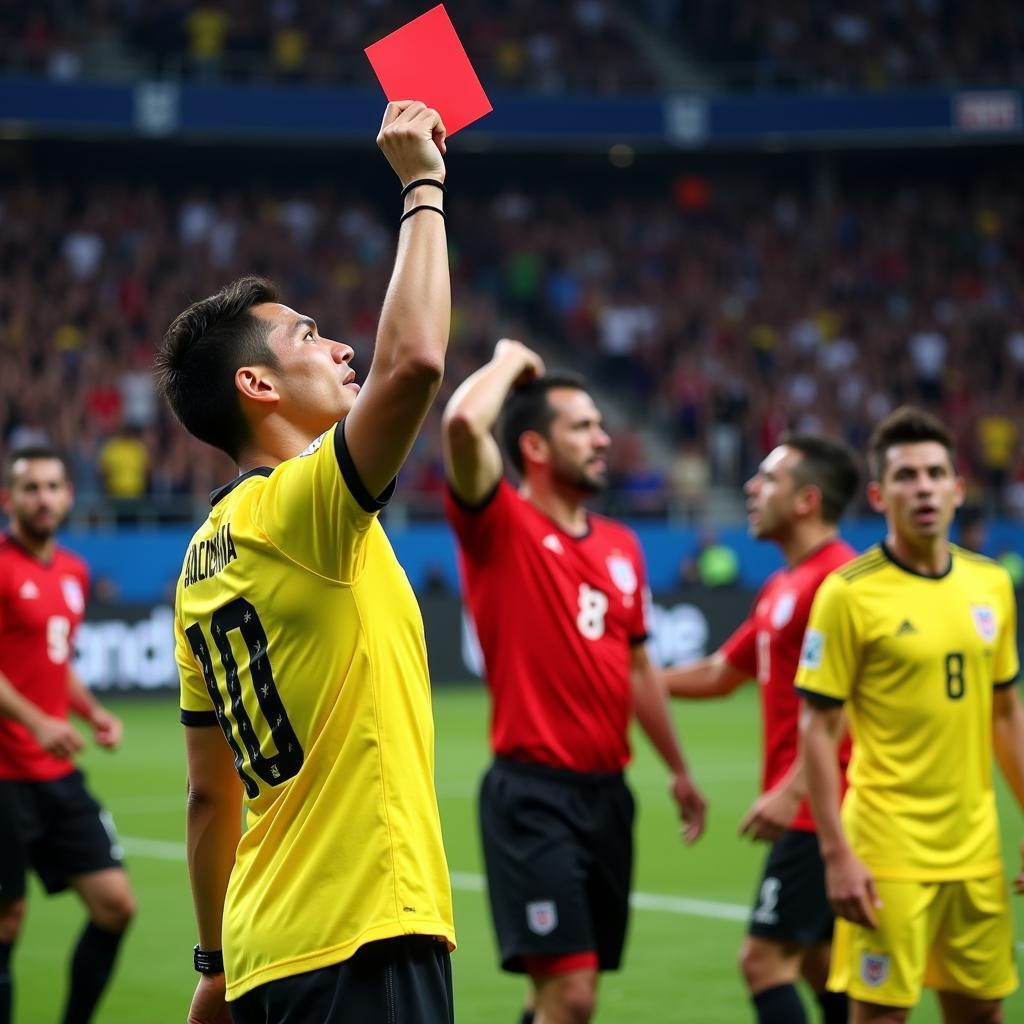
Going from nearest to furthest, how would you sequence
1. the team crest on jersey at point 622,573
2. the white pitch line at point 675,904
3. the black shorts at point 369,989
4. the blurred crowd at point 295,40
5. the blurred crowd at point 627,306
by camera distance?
the black shorts at point 369,989, the team crest on jersey at point 622,573, the white pitch line at point 675,904, the blurred crowd at point 627,306, the blurred crowd at point 295,40

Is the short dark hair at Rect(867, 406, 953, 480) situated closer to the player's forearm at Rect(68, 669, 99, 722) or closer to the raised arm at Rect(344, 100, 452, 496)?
the raised arm at Rect(344, 100, 452, 496)

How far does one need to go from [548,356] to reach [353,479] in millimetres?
28103

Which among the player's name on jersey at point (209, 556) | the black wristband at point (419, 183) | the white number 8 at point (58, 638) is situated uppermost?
the black wristband at point (419, 183)

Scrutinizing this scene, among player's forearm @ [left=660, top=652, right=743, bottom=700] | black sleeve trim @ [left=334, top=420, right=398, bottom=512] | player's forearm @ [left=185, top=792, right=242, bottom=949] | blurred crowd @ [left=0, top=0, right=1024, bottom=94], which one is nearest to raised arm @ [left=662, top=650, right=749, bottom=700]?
player's forearm @ [left=660, top=652, right=743, bottom=700]

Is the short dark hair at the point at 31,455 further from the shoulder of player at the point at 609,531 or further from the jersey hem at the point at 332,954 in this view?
the jersey hem at the point at 332,954

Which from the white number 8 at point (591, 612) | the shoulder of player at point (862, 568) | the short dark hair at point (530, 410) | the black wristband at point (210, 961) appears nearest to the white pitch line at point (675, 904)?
the white number 8 at point (591, 612)

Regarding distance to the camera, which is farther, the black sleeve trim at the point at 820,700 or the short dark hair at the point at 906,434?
the short dark hair at the point at 906,434

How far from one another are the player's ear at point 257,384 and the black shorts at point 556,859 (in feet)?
8.81

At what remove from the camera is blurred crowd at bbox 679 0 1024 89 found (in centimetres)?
3416

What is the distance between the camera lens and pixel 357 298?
29.7m

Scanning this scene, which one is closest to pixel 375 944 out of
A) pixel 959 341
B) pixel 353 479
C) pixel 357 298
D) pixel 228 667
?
pixel 228 667

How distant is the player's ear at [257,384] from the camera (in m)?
3.26

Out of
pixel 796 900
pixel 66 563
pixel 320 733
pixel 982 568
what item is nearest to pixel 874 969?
pixel 796 900

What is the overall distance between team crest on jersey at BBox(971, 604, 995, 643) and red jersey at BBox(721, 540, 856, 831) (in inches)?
31.0
